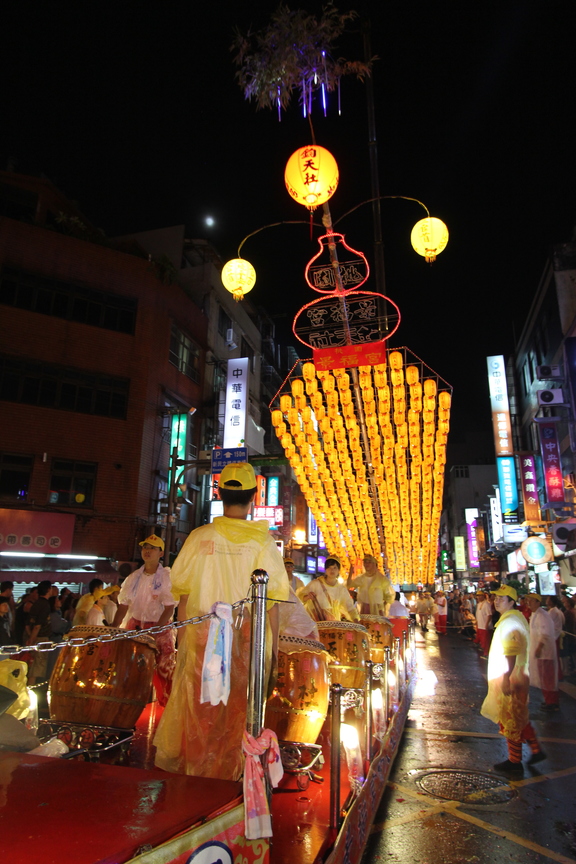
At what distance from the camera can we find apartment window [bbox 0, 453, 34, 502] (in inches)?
661

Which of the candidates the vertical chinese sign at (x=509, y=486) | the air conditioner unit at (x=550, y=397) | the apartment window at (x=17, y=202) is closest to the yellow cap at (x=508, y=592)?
the air conditioner unit at (x=550, y=397)

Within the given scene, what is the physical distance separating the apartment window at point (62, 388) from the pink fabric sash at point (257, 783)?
58.1ft

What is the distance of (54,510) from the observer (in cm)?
1711

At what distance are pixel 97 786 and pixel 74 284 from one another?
1981 cm

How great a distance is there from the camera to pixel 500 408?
2625 cm

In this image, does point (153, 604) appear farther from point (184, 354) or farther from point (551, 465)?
point (184, 354)

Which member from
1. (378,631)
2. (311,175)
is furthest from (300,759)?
(311,175)

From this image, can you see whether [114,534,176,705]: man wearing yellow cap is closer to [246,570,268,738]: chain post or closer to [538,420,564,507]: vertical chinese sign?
[246,570,268,738]: chain post

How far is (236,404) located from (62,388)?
21.9 ft

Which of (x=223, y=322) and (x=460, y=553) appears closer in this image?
(x=223, y=322)

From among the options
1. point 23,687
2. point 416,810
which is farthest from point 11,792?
point 416,810

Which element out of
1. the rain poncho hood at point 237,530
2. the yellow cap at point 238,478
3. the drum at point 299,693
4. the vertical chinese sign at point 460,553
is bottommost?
the drum at point 299,693

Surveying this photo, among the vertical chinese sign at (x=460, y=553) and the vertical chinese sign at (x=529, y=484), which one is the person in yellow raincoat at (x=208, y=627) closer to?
the vertical chinese sign at (x=529, y=484)

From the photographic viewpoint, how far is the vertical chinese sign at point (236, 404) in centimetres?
2122
